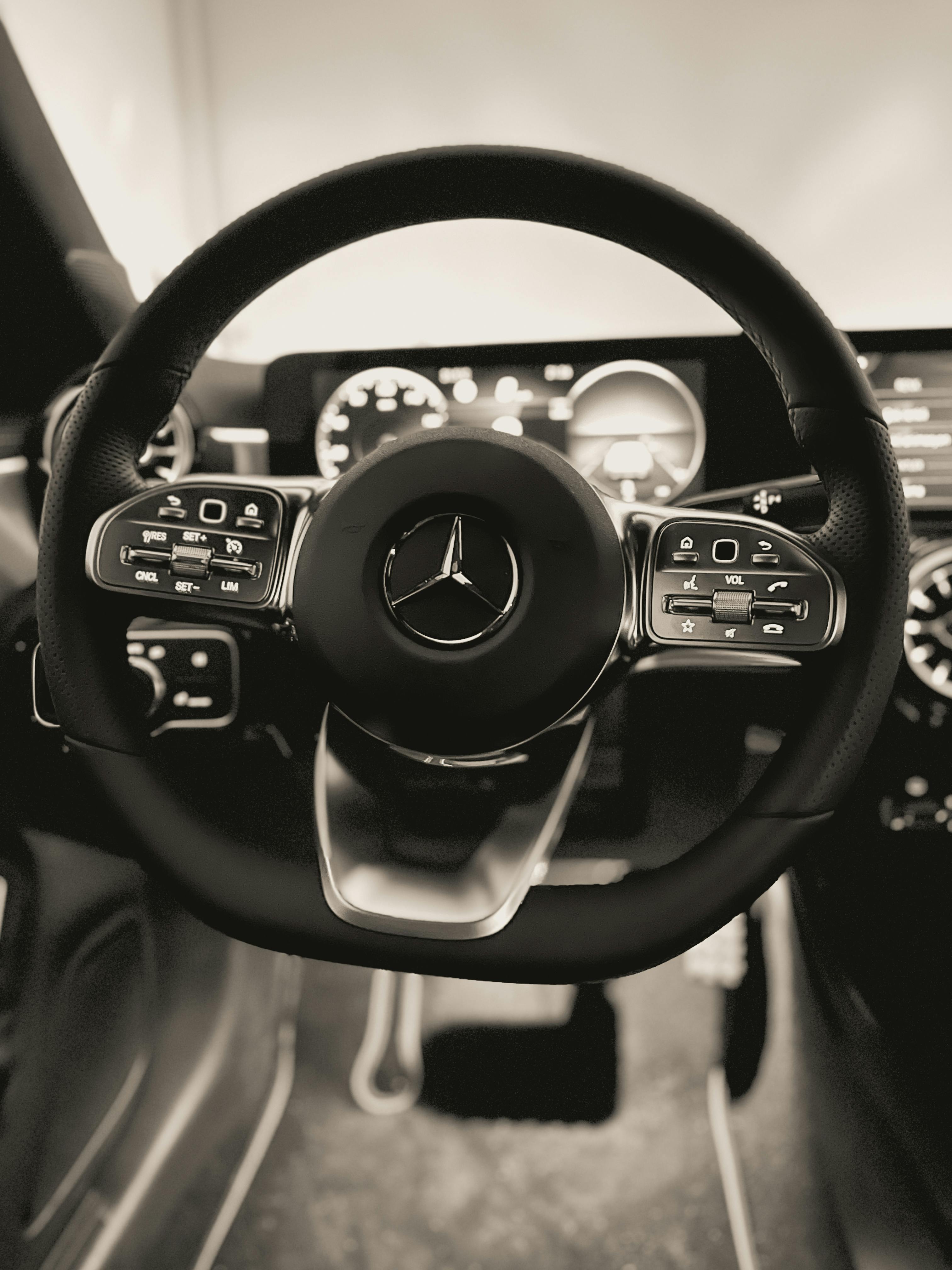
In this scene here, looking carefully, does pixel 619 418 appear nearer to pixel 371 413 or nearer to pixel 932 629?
pixel 371 413

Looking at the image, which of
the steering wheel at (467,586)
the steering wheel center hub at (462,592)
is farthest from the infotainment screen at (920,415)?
the steering wheel center hub at (462,592)

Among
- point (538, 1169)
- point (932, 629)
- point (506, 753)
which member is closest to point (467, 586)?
point (506, 753)

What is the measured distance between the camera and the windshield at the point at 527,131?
86cm

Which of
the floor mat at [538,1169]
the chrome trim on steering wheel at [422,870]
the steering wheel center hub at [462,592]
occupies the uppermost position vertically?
the steering wheel center hub at [462,592]

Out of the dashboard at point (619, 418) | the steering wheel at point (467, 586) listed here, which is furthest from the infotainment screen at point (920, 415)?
the steering wheel at point (467, 586)

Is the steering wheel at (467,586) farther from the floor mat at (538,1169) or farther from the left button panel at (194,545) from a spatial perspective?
the floor mat at (538,1169)

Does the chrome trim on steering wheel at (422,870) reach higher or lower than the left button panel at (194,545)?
lower

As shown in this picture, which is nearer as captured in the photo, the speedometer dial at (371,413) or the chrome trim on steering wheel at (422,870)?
the chrome trim on steering wheel at (422,870)

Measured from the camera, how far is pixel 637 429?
881 mm

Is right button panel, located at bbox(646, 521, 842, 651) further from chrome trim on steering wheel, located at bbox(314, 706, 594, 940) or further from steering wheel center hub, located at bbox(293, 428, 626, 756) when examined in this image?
chrome trim on steering wheel, located at bbox(314, 706, 594, 940)

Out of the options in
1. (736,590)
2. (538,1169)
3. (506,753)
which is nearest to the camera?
(736,590)

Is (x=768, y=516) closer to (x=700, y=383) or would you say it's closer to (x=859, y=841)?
(x=700, y=383)

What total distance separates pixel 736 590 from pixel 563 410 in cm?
43

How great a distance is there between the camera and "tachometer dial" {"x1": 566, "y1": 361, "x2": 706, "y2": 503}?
2.86 ft
